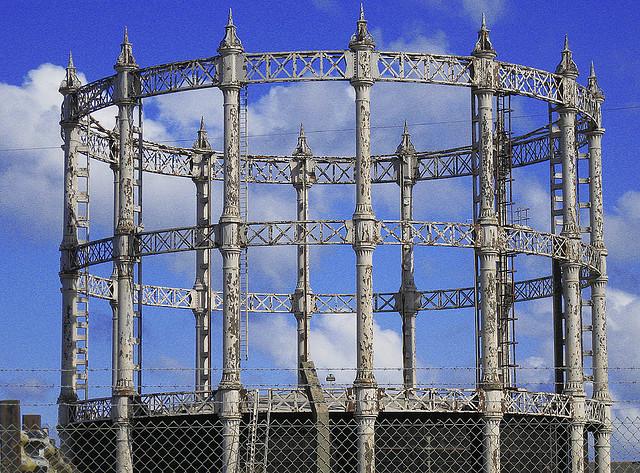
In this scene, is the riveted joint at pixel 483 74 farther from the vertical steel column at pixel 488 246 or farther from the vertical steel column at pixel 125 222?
the vertical steel column at pixel 125 222

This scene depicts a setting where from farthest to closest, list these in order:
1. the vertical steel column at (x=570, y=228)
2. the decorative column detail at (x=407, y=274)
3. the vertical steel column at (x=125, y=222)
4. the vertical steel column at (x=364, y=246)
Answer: the decorative column detail at (x=407, y=274) < the vertical steel column at (x=570, y=228) < the vertical steel column at (x=125, y=222) < the vertical steel column at (x=364, y=246)

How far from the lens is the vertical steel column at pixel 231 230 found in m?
43.3

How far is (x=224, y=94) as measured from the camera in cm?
4497

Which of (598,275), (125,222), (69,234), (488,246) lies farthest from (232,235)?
(598,275)

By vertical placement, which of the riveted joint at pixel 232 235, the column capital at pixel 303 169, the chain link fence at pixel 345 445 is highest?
the column capital at pixel 303 169

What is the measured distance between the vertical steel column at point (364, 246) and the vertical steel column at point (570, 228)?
25.2 feet

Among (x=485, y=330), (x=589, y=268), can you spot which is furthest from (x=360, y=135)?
(x=589, y=268)

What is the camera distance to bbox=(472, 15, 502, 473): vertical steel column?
4400 cm

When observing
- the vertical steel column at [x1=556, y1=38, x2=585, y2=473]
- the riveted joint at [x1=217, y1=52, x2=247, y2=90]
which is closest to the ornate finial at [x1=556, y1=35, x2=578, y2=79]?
the vertical steel column at [x1=556, y1=38, x2=585, y2=473]

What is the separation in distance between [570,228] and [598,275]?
3.23m

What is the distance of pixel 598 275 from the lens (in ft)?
167

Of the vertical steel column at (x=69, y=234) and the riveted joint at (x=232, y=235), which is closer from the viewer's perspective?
the riveted joint at (x=232, y=235)

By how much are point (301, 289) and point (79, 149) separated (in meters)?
10.8

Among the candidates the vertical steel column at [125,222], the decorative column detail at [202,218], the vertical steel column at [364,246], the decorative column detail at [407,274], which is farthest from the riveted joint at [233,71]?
the decorative column detail at [407,274]
